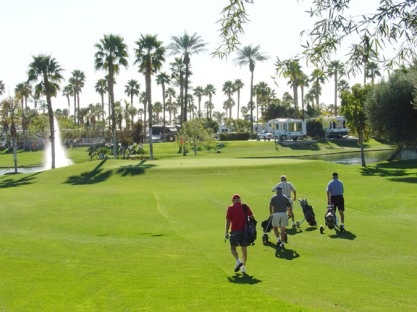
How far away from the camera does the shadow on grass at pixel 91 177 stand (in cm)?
4278

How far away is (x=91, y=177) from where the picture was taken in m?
44.4

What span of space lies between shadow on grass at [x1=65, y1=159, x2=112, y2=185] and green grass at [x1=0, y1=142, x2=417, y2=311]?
922 centimetres

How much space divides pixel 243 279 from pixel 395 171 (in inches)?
1432

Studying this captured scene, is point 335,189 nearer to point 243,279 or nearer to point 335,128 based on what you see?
point 243,279

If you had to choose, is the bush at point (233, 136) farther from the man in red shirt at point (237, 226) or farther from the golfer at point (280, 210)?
the man in red shirt at point (237, 226)

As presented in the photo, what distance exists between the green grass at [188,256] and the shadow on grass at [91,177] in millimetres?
9223

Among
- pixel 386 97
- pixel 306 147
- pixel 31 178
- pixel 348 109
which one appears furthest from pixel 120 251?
pixel 306 147

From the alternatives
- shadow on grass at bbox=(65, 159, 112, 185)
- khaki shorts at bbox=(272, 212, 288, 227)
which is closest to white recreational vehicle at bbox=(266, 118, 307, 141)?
shadow on grass at bbox=(65, 159, 112, 185)

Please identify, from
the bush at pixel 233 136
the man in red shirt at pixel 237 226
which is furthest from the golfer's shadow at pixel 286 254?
the bush at pixel 233 136

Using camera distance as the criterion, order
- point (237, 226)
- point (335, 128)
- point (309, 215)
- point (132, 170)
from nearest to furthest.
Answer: point (237, 226) < point (309, 215) < point (132, 170) < point (335, 128)

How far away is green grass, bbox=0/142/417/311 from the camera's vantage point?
11086mm

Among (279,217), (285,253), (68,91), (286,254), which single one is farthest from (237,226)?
(68,91)

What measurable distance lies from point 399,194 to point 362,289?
1924 cm

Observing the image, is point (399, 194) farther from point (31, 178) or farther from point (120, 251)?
point (31, 178)
